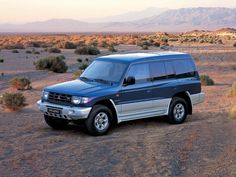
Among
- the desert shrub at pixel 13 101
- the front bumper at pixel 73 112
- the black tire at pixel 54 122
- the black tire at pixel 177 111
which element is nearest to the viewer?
the front bumper at pixel 73 112

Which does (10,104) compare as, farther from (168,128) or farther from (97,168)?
(97,168)

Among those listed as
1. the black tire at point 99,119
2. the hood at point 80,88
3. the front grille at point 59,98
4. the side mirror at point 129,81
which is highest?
the side mirror at point 129,81

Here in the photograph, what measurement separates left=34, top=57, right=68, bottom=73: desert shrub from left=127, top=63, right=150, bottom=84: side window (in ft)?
59.8

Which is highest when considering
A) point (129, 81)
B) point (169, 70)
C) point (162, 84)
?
point (169, 70)

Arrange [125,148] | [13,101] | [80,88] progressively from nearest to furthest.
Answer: [125,148] < [80,88] < [13,101]

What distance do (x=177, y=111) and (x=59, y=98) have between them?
3.33 m

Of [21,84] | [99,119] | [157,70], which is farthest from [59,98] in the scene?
[21,84]

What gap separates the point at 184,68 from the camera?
532 inches

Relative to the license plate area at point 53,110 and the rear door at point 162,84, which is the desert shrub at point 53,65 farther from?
the license plate area at point 53,110

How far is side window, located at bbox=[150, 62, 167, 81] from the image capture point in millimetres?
12627

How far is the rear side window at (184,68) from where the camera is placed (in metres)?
13.3

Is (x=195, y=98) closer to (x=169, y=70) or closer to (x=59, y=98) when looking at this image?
(x=169, y=70)

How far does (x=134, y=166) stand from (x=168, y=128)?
3.84 meters

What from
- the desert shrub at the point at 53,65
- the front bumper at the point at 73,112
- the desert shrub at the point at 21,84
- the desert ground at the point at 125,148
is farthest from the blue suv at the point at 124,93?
the desert shrub at the point at 53,65
